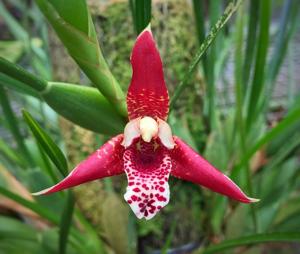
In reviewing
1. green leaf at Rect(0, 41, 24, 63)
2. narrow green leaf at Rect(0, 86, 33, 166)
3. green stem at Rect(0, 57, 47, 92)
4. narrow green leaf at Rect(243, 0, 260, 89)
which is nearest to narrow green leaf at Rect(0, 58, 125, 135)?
green stem at Rect(0, 57, 47, 92)

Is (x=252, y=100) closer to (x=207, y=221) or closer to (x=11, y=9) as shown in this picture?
(x=207, y=221)

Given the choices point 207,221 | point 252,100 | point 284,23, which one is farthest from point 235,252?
point 284,23

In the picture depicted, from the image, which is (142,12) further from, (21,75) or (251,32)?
(251,32)

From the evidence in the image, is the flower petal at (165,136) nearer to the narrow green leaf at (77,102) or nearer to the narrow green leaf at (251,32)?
the narrow green leaf at (77,102)

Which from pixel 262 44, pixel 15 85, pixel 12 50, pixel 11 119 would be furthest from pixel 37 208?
pixel 12 50

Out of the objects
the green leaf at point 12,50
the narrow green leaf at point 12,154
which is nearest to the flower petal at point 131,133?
the narrow green leaf at point 12,154

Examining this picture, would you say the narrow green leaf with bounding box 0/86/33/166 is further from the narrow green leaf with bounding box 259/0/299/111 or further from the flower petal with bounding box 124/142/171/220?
the narrow green leaf with bounding box 259/0/299/111
